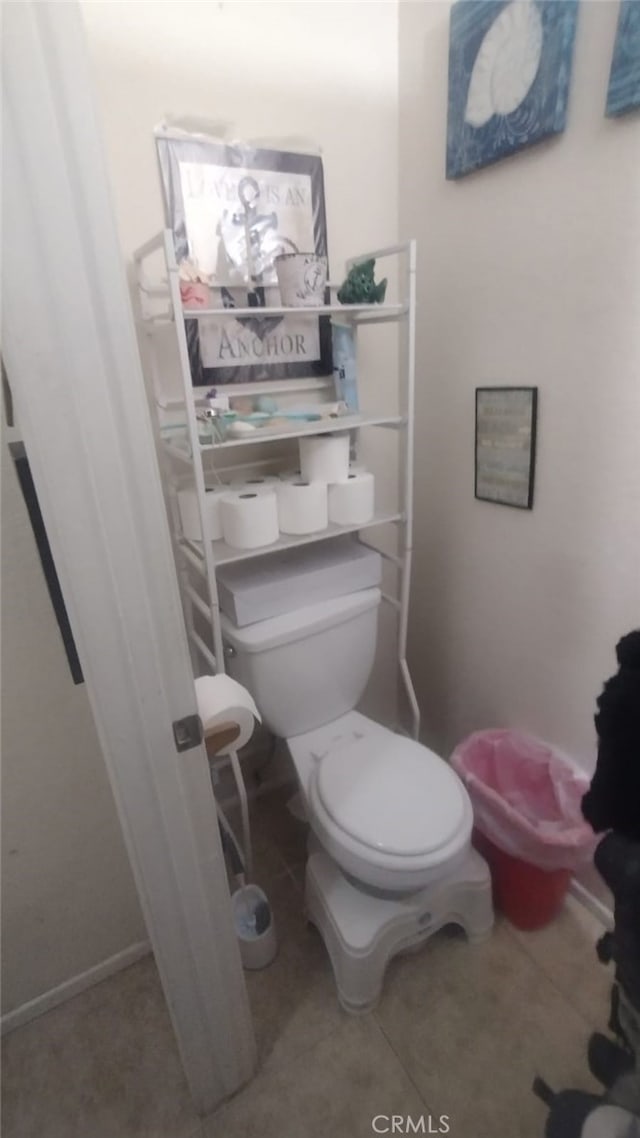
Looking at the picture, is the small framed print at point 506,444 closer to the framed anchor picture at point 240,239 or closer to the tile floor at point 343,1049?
the framed anchor picture at point 240,239

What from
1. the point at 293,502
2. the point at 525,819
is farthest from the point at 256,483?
the point at 525,819

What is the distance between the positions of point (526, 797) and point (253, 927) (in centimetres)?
72

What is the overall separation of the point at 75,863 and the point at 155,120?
1.49 m

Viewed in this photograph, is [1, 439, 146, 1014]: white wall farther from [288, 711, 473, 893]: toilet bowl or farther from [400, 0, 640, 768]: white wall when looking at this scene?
[400, 0, 640, 768]: white wall

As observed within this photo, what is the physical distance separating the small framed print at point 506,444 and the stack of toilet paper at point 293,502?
0.28m

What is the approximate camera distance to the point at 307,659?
1276mm

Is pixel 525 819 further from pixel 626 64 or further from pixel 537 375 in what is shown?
pixel 626 64

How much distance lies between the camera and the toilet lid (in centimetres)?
107

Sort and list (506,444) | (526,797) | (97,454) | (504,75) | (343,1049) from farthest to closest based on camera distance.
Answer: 1. (526,797)
2. (506,444)
3. (343,1049)
4. (504,75)
5. (97,454)

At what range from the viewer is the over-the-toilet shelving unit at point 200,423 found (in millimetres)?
1043

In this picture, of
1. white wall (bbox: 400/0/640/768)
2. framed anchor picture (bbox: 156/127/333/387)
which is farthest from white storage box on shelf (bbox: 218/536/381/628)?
framed anchor picture (bbox: 156/127/333/387)

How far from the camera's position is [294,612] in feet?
4.15

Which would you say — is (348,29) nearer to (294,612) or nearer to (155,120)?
(155,120)

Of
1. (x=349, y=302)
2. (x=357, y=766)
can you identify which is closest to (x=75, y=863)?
(x=357, y=766)
